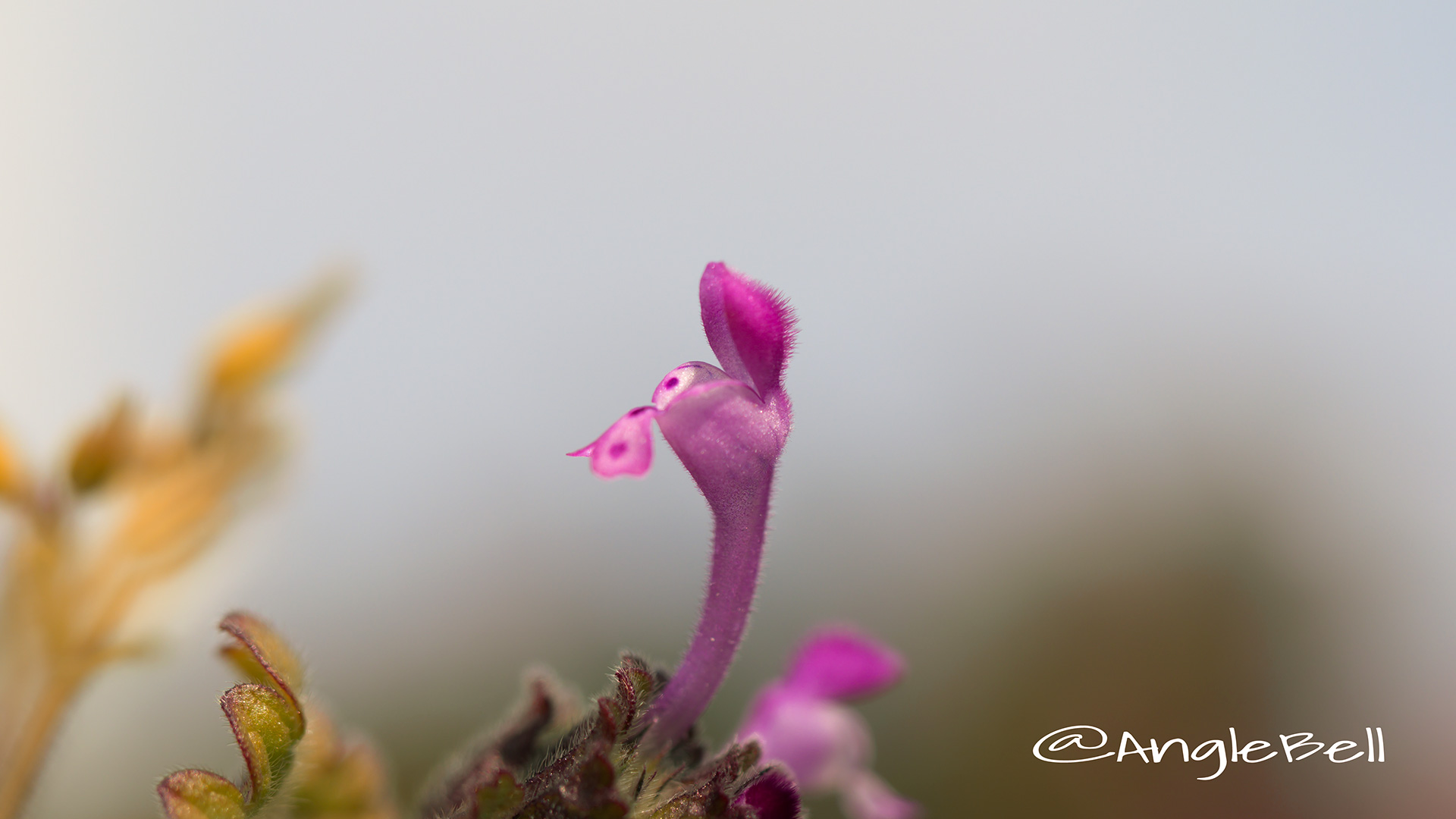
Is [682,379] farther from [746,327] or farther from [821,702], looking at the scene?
[821,702]

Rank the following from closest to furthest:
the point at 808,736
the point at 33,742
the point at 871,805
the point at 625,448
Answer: the point at 625,448 < the point at 33,742 < the point at 808,736 < the point at 871,805

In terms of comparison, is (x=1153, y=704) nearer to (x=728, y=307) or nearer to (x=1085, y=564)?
(x=1085, y=564)

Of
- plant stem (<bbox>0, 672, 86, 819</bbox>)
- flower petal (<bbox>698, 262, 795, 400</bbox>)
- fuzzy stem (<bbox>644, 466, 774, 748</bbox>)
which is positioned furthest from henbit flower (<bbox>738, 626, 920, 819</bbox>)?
plant stem (<bbox>0, 672, 86, 819</bbox>)

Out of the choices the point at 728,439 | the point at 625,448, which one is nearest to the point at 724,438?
the point at 728,439

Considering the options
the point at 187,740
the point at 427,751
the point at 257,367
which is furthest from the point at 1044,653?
the point at 257,367

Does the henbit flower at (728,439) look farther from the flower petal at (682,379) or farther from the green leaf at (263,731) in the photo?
the green leaf at (263,731)

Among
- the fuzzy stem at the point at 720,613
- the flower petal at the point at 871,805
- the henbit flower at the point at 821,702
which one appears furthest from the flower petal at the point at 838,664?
the fuzzy stem at the point at 720,613

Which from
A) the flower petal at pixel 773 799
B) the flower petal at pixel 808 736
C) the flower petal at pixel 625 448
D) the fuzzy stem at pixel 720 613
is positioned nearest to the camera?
the flower petal at pixel 625 448
